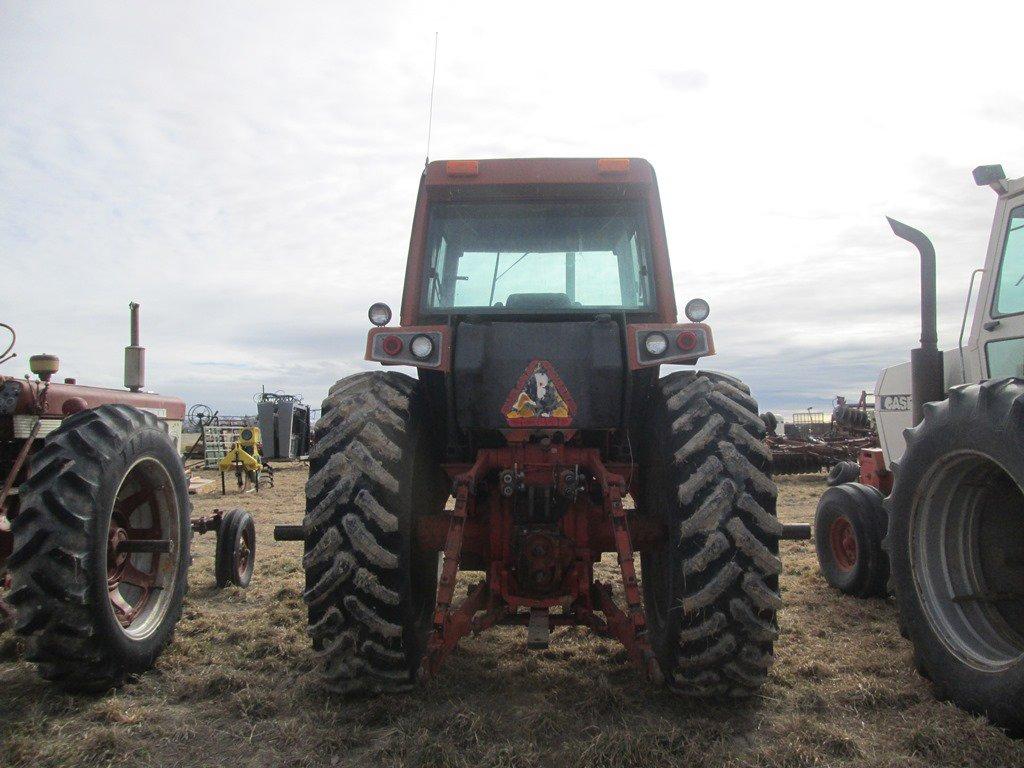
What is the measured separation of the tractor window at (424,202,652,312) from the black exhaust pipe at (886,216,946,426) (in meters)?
1.85

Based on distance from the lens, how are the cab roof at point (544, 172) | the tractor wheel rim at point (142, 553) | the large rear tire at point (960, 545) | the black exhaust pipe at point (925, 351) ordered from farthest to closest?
the black exhaust pipe at point (925, 351)
the tractor wheel rim at point (142, 553)
the cab roof at point (544, 172)
the large rear tire at point (960, 545)

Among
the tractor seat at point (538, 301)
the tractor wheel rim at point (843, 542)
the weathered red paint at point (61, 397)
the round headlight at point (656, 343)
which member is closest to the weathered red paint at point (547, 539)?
the round headlight at point (656, 343)

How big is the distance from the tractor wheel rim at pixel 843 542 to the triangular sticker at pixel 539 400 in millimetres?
3209

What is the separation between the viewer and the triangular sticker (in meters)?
3.66

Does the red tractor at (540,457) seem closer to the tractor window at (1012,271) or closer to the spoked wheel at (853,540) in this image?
the tractor window at (1012,271)

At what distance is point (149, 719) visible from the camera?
3426mm

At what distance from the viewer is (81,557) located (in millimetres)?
3475

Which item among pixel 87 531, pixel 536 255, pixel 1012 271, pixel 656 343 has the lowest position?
pixel 87 531

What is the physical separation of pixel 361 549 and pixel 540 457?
951 mm

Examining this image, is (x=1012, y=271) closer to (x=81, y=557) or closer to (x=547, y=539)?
(x=547, y=539)

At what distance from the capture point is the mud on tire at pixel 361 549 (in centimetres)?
334

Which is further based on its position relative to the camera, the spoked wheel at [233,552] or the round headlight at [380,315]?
the spoked wheel at [233,552]

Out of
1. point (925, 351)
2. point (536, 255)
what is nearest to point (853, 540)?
point (925, 351)

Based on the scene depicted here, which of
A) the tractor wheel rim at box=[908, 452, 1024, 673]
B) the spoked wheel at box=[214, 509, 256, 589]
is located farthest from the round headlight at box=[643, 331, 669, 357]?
the spoked wheel at box=[214, 509, 256, 589]
